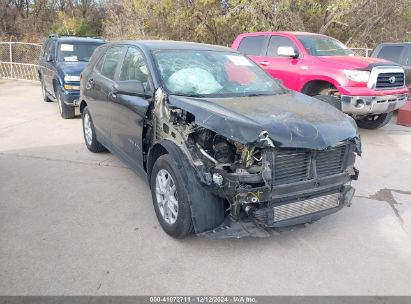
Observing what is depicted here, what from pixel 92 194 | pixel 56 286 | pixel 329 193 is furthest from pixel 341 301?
pixel 92 194

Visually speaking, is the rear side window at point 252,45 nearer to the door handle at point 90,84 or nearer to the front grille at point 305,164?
the door handle at point 90,84

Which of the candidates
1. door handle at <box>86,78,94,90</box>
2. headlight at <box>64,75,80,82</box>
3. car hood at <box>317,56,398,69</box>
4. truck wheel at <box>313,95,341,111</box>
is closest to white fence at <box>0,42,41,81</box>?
headlight at <box>64,75,80,82</box>

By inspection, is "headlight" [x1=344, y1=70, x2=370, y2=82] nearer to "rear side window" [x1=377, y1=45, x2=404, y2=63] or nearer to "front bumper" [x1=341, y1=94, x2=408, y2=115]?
"front bumper" [x1=341, y1=94, x2=408, y2=115]

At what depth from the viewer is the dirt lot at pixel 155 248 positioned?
2953mm

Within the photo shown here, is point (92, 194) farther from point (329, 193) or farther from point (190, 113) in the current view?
point (329, 193)

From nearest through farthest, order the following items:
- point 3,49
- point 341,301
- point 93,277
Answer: point 341,301 < point 93,277 < point 3,49

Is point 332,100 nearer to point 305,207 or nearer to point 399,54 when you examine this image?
point 399,54

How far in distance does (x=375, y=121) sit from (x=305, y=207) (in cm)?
543

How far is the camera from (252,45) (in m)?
8.98

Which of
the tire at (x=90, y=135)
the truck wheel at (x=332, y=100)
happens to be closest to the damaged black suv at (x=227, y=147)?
the tire at (x=90, y=135)

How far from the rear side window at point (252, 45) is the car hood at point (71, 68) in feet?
12.4

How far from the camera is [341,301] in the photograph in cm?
280

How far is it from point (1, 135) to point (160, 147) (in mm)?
4993

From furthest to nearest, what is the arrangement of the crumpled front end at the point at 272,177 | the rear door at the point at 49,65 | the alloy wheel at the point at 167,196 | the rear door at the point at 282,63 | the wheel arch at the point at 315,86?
1. the rear door at the point at 49,65
2. the rear door at the point at 282,63
3. the wheel arch at the point at 315,86
4. the alloy wheel at the point at 167,196
5. the crumpled front end at the point at 272,177
